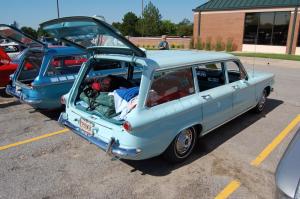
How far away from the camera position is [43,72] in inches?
237

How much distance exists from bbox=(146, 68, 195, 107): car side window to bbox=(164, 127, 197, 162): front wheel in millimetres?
555

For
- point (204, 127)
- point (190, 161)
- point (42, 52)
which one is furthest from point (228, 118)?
point (42, 52)

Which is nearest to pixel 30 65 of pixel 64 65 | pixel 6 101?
pixel 64 65

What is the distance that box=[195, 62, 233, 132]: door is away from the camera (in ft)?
14.8

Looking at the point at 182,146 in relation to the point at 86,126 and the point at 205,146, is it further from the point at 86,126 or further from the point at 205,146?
the point at 86,126

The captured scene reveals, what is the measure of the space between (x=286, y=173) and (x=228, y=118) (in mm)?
2806

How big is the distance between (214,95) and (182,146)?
102 cm

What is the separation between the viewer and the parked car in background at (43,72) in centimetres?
596

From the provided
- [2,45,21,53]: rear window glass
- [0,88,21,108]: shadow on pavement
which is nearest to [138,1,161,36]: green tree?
[2,45,21,53]: rear window glass

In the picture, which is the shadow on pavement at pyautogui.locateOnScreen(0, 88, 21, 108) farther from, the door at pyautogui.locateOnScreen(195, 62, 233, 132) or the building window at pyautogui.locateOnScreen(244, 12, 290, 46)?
the building window at pyautogui.locateOnScreen(244, 12, 290, 46)

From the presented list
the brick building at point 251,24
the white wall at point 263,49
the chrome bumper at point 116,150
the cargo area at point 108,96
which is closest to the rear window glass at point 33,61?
the cargo area at point 108,96

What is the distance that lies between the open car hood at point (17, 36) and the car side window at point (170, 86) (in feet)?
11.8

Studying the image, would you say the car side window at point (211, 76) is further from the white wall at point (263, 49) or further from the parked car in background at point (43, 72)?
the white wall at point (263, 49)

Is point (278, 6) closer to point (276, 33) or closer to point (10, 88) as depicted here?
point (276, 33)
